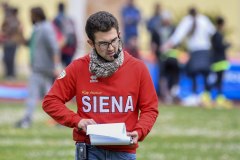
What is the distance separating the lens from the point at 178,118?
19.1 m

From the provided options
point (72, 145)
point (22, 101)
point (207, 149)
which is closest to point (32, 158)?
point (72, 145)

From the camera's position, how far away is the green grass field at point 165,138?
1311 cm

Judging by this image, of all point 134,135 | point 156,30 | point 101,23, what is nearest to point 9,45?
point 156,30

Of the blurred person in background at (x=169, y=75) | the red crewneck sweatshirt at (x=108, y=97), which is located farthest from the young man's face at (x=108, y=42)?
the blurred person in background at (x=169, y=75)

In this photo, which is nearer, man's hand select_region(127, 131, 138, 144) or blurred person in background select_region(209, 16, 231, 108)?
man's hand select_region(127, 131, 138, 144)

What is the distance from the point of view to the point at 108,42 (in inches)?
279

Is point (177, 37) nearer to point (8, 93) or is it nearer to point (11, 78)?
point (8, 93)

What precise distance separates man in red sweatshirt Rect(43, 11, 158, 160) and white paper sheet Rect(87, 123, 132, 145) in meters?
0.29

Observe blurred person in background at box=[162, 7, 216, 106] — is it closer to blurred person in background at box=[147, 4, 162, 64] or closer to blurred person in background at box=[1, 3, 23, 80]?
blurred person in background at box=[147, 4, 162, 64]

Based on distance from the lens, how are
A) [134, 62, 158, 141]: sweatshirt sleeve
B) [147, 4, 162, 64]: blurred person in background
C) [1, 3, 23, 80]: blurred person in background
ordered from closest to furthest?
1. [134, 62, 158, 141]: sweatshirt sleeve
2. [147, 4, 162, 64]: blurred person in background
3. [1, 3, 23, 80]: blurred person in background

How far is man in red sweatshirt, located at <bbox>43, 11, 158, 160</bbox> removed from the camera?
7.17m

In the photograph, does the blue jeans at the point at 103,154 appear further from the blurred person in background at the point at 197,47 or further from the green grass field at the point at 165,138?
the blurred person in background at the point at 197,47

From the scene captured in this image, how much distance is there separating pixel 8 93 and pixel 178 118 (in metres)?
6.54

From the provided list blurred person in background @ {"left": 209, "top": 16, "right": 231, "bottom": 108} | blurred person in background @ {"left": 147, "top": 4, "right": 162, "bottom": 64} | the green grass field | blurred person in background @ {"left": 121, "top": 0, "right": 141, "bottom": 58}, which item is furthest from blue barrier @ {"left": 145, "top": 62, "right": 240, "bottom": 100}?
blurred person in background @ {"left": 121, "top": 0, "right": 141, "bottom": 58}
